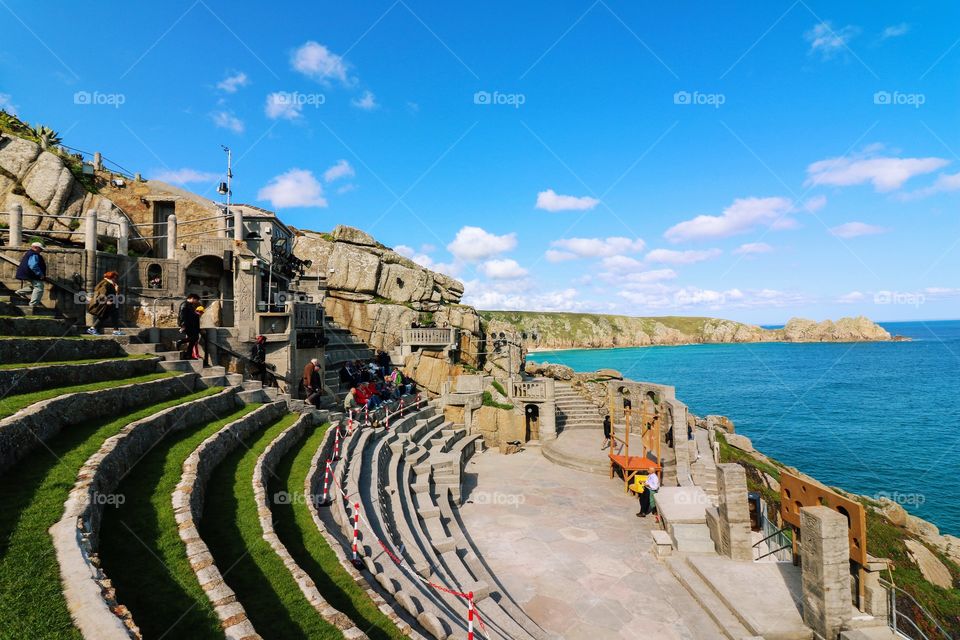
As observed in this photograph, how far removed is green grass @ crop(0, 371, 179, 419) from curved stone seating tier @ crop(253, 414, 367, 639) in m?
3.90

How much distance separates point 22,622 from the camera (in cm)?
385

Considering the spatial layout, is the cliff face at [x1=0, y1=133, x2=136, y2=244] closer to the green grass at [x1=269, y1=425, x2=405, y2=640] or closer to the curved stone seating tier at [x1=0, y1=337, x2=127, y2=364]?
the curved stone seating tier at [x1=0, y1=337, x2=127, y2=364]

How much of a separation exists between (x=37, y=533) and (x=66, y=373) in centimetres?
670

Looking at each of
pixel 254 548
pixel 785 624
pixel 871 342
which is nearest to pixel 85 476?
pixel 254 548

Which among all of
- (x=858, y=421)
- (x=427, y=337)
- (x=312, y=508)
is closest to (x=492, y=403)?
(x=427, y=337)

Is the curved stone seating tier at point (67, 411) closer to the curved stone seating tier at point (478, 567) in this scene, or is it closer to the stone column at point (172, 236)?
the curved stone seating tier at point (478, 567)

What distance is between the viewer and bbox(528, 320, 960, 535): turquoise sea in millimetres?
30581

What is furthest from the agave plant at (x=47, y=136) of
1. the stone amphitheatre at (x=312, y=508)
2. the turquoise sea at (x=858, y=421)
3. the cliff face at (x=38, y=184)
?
the turquoise sea at (x=858, y=421)

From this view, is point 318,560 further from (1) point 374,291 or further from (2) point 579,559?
(1) point 374,291

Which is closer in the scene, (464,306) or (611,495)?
(611,495)

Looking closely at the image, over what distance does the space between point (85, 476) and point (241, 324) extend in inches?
543

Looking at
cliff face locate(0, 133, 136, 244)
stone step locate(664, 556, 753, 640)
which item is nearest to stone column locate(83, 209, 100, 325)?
cliff face locate(0, 133, 136, 244)

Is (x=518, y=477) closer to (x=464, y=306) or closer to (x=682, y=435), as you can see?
(x=682, y=435)

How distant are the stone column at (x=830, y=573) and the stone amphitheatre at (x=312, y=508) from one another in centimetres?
4
